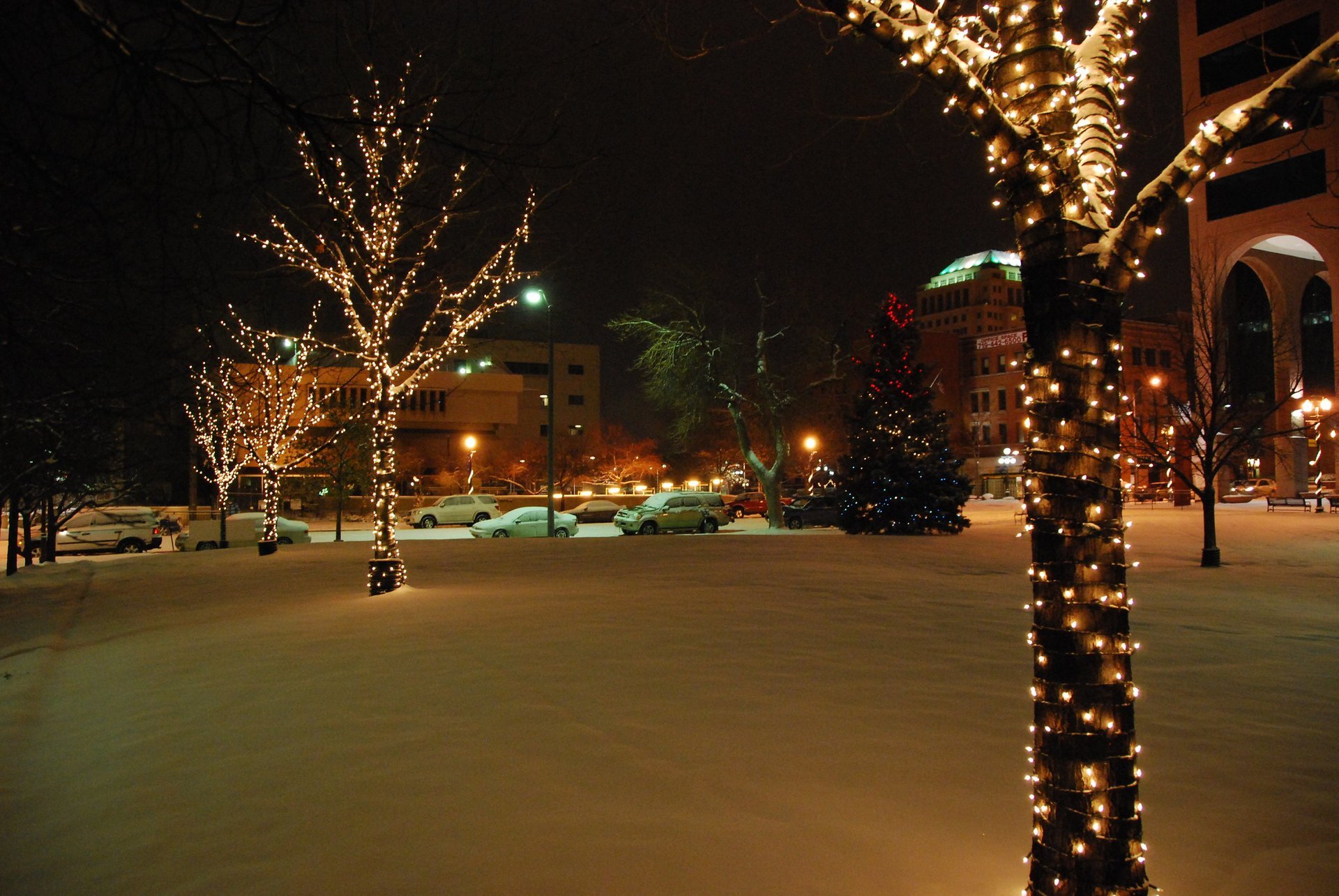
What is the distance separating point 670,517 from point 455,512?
588 inches

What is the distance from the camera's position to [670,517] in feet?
116

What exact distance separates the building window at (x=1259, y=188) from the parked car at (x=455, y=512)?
41092mm

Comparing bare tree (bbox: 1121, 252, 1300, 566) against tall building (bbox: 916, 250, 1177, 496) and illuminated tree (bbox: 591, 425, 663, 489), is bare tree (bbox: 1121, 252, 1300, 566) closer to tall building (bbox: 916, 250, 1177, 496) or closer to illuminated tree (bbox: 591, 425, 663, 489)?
tall building (bbox: 916, 250, 1177, 496)

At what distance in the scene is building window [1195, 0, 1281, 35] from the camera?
4056 centimetres

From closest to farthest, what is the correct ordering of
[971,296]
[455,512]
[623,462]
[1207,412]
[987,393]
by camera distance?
[1207,412], [455,512], [623,462], [987,393], [971,296]

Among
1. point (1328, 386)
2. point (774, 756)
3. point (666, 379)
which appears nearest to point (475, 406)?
point (666, 379)

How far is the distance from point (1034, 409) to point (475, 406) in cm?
7259

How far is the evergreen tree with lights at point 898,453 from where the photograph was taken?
30625mm

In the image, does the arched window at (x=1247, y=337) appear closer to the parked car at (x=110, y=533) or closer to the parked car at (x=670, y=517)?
the parked car at (x=670, y=517)

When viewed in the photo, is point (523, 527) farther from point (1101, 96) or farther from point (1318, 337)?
point (1318, 337)

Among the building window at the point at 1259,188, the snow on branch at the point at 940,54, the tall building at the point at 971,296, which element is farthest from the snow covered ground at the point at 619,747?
the tall building at the point at 971,296

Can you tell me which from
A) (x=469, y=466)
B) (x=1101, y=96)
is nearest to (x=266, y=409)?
(x=1101, y=96)

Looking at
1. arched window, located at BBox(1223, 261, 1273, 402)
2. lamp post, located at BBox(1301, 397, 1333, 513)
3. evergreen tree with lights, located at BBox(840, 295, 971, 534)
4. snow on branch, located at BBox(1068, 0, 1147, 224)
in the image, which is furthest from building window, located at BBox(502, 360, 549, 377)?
snow on branch, located at BBox(1068, 0, 1147, 224)

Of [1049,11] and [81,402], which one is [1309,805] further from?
[81,402]
